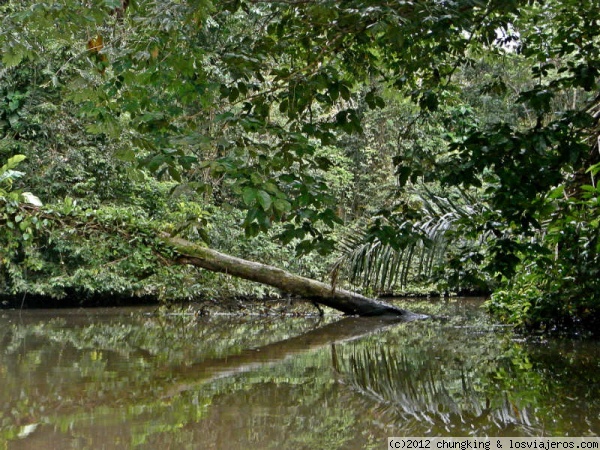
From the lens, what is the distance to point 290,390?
3623 mm

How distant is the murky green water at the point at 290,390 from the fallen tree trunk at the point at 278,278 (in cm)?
154

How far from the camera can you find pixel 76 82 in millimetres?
3252

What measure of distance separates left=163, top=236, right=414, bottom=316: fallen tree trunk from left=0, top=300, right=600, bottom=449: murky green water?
1.54 meters

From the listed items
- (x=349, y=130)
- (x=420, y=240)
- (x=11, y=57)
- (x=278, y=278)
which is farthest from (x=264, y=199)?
(x=278, y=278)

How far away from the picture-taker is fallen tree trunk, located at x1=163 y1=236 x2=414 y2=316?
8.05 m

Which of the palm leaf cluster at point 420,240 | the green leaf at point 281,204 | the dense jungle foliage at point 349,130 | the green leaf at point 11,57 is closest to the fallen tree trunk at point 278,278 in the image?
the dense jungle foliage at point 349,130

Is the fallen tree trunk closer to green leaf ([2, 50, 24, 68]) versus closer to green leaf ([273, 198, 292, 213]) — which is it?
green leaf ([2, 50, 24, 68])

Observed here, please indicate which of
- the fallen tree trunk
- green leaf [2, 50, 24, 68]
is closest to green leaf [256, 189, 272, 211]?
green leaf [2, 50, 24, 68]

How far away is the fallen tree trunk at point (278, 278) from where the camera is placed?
26.4ft

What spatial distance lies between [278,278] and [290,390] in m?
4.76

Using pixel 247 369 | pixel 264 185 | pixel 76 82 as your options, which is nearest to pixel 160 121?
pixel 76 82

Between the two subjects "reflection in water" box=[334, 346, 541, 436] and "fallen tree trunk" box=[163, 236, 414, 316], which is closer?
"reflection in water" box=[334, 346, 541, 436]

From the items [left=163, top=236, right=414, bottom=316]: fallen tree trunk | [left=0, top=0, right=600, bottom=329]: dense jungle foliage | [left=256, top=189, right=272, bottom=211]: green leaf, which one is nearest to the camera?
[left=256, top=189, right=272, bottom=211]: green leaf

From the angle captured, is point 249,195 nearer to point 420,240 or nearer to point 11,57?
point 11,57
